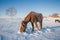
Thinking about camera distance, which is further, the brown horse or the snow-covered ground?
the brown horse

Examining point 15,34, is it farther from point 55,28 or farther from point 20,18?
point 55,28

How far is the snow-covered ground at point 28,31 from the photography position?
70.6 inches

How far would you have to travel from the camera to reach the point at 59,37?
6.00 ft

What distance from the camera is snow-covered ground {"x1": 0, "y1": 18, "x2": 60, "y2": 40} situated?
179 cm

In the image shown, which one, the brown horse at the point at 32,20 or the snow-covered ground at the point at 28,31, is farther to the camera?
the brown horse at the point at 32,20

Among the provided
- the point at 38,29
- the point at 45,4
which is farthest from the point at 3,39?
the point at 45,4

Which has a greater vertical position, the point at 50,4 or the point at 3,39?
the point at 50,4

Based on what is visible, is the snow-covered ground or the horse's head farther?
the horse's head

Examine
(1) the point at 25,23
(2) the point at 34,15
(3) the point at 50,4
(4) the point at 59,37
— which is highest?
(3) the point at 50,4

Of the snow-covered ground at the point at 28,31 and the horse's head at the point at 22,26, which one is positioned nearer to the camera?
the snow-covered ground at the point at 28,31

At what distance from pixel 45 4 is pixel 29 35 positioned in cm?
62

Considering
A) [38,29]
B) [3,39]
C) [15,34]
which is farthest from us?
[38,29]

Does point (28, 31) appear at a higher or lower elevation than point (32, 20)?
lower

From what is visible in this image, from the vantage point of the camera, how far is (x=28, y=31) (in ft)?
6.52
